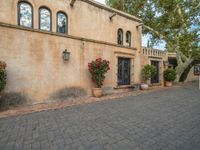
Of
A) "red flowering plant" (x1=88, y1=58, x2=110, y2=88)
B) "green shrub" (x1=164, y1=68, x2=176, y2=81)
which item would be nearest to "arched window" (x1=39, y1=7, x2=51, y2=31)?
"red flowering plant" (x1=88, y1=58, x2=110, y2=88)

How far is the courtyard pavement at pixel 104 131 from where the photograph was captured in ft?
10.5

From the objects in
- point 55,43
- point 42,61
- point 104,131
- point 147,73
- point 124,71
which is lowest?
point 104,131

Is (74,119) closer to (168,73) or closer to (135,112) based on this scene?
(135,112)

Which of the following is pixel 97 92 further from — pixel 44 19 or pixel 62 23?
pixel 44 19

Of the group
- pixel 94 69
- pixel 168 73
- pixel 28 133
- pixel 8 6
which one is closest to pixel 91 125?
pixel 28 133

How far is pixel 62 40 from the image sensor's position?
8.03 metres

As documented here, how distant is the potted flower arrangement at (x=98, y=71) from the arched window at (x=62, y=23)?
236 cm

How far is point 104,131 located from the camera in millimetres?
3943

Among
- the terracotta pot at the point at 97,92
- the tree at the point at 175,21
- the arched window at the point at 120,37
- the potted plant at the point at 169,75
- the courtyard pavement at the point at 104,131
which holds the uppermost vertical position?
the tree at the point at 175,21

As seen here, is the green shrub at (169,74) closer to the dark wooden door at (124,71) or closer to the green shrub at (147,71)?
the green shrub at (147,71)

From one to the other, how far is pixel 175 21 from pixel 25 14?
14.6 m

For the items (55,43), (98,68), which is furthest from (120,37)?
(55,43)

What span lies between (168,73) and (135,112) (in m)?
10.1

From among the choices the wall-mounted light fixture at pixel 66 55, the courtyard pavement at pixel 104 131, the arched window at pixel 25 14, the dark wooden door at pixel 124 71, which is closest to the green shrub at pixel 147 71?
the dark wooden door at pixel 124 71
